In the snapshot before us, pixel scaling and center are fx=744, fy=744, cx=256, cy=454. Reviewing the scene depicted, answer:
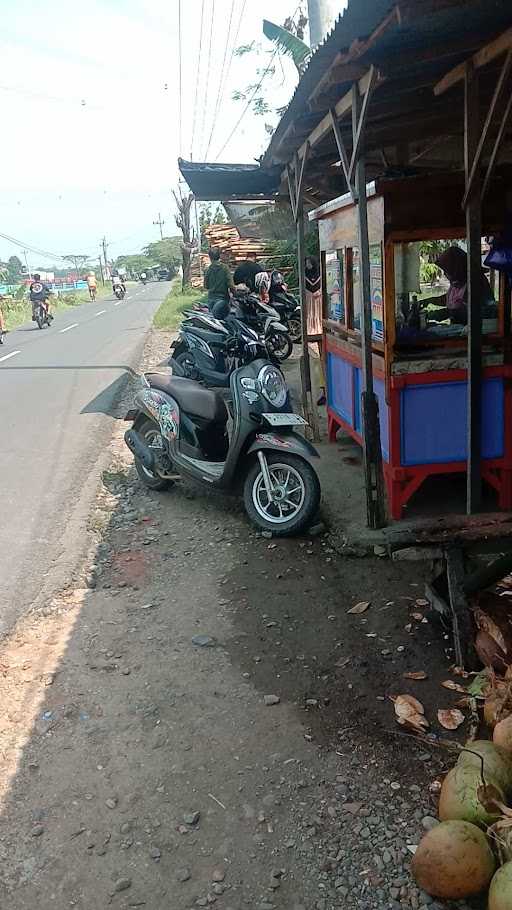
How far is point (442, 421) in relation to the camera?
A: 4.81 meters

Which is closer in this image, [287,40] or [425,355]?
[425,355]

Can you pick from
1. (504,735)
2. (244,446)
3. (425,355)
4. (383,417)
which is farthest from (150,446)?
(504,735)

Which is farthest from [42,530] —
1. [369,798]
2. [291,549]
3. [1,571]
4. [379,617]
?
[369,798]

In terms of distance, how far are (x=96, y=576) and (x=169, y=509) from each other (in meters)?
1.22

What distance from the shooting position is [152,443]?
6.26 meters

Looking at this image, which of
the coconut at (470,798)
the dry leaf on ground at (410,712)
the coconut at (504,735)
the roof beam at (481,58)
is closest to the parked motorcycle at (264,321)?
the roof beam at (481,58)

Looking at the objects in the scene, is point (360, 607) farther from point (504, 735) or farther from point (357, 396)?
point (357, 396)

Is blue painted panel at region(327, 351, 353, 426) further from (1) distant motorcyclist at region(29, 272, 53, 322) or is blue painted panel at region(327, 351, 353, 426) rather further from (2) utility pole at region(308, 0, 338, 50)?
(1) distant motorcyclist at region(29, 272, 53, 322)

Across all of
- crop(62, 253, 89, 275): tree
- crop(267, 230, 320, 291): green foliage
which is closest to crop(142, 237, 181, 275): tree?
crop(62, 253, 89, 275): tree

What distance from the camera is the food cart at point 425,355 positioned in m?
4.45

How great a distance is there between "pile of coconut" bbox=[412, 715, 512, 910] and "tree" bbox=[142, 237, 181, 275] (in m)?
85.2

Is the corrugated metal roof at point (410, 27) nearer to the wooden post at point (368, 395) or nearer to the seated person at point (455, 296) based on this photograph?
the wooden post at point (368, 395)

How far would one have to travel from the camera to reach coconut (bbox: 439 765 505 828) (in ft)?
7.27

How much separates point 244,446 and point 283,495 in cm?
43
